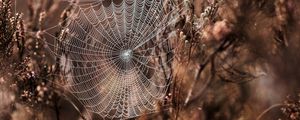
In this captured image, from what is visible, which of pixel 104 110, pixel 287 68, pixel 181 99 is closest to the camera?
pixel 287 68

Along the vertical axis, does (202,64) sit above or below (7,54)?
below

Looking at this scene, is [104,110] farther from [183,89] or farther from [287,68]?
[287,68]

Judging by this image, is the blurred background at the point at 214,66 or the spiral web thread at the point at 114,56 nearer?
the blurred background at the point at 214,66

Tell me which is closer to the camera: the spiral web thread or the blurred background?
the blurred background

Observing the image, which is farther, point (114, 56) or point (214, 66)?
point (114, 56)

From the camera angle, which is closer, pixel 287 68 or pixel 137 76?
pixel 287 68

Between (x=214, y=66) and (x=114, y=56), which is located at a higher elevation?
(x=114, y=56)

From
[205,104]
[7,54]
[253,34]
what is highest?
[7,54]

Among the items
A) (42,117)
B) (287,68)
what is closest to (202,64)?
(287,68)
